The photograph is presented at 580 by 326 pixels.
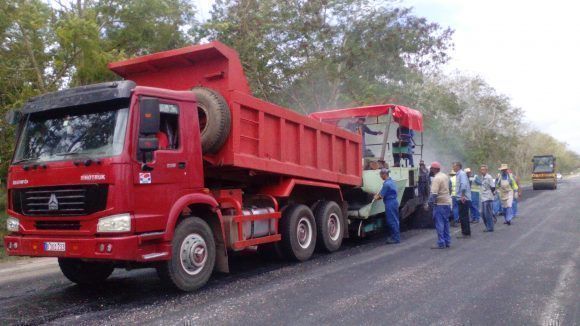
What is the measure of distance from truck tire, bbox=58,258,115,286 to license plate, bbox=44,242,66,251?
0.94 metres

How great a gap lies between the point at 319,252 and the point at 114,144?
4882mm

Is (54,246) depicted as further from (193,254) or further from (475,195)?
(475,195)

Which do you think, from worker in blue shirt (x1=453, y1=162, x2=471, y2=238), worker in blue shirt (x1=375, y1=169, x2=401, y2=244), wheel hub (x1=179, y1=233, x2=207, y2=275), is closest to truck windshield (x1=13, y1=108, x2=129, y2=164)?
wheel hub (x1=179, y1=233, x2=207, y2=275)

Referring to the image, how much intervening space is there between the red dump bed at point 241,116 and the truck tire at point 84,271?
80.7 inches

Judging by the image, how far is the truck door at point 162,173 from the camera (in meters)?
5.60

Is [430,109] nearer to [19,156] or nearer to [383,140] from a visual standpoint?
[383,140]

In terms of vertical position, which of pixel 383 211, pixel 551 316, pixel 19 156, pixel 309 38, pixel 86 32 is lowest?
pixel 551 316

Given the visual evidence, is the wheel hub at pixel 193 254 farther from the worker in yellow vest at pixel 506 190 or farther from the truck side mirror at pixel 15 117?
the worker in yellow vest at pixel 506 190

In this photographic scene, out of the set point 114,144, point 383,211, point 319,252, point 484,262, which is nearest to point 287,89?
point 383,211

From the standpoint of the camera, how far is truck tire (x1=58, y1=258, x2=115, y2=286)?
662 centimetres

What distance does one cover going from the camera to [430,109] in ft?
88.7

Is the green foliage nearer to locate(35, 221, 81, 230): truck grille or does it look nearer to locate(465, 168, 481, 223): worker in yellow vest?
locate(465, 168, 481, 223): worker in yellow vest

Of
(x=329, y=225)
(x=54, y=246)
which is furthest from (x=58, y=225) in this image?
(x=329, y=225)

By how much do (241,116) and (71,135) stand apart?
2237mm
